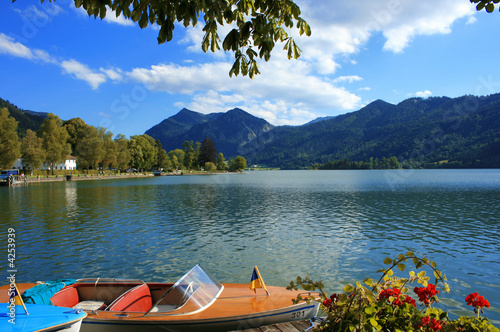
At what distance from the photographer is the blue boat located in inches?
184

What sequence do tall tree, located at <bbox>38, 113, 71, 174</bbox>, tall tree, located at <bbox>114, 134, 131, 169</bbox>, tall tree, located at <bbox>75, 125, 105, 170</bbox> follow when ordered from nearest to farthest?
1. tall tree, located at <bbox>38, 113, 71, 174</bbox>
2. tall tree, located at <bbox>75, 125, 105, 170</bbox>
3. tall tree, located at <bbox>114, 134, 131, 169</bbox>

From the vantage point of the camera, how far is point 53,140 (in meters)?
86.0

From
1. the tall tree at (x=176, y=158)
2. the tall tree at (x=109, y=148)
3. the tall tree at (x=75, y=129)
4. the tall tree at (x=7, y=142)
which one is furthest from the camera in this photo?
the tall tree at (x=176, y=158)

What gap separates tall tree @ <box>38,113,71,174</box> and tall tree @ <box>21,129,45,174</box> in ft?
9.50

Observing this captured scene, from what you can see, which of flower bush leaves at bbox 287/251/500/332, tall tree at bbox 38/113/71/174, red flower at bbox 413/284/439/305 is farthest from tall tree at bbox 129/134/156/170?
red flower at bbox 413/284/439/305

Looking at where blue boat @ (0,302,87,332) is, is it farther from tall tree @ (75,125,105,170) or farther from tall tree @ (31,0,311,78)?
tall tree @ (75,125,105,170)

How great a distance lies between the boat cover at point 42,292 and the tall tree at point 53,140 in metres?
94.7

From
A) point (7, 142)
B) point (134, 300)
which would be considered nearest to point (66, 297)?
point (134, 300)

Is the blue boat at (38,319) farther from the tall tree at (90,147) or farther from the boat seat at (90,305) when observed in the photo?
the tall tree at (90,147)

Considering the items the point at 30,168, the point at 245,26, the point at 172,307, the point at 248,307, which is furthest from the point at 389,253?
the point at 30,168

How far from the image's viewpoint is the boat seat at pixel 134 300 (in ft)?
21.3

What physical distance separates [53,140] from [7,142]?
502 inches

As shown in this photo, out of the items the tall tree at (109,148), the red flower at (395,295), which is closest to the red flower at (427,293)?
the red flower at (395,295)

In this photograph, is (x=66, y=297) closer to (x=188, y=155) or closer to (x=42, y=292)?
(x=42, y=292)
